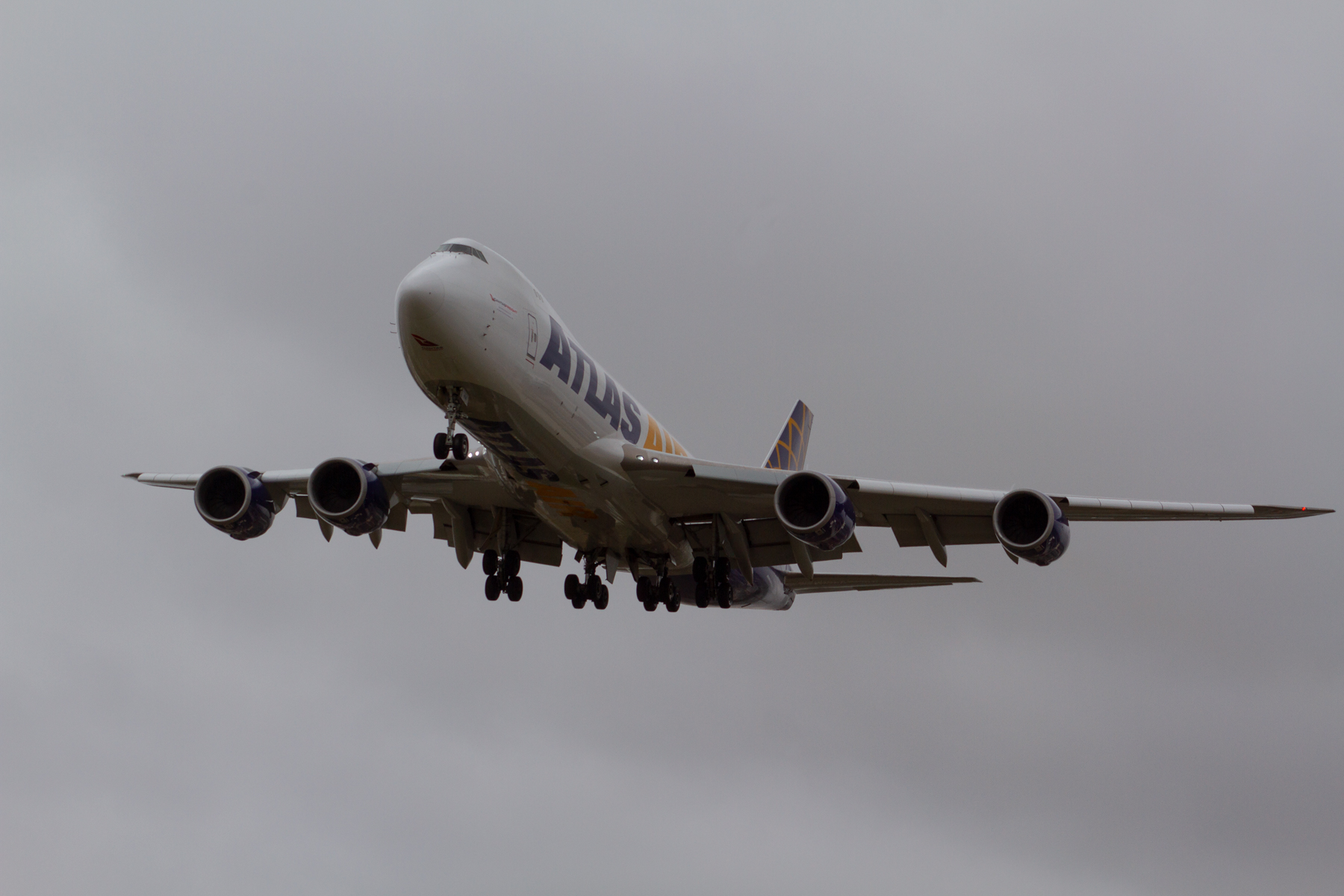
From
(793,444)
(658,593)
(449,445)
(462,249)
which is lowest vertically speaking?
(449,445)

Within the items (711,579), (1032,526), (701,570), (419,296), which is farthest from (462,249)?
(1032,526)

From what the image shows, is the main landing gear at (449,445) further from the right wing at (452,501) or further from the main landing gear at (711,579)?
the main landing gear at (711,579)

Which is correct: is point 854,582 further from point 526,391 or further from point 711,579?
point 526,391

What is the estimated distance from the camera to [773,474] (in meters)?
27.5

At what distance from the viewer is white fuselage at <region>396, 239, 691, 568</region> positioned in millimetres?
22234

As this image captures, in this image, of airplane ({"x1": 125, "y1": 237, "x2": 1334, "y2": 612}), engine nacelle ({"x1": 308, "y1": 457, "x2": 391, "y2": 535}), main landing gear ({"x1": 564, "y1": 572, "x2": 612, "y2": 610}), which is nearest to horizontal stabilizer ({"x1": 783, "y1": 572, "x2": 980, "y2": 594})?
airplane ({"x1": 125, "y1": 237, "x2": 1334, "y2": 612})

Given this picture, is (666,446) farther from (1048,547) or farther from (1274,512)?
(1274,512)

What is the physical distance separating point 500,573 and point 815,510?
28.4 feet

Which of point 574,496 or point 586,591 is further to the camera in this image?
point 586,591

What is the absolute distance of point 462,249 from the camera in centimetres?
2339

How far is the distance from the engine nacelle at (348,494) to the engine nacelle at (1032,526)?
12982 mm

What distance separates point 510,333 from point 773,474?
695cm

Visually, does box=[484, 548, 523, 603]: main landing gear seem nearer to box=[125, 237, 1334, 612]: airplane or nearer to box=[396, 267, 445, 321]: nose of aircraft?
box=[125, 237, 1334, 612]: airplane

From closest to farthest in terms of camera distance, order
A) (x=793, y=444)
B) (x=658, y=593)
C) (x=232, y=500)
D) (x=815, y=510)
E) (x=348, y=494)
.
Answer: (x=815, y=510), (x=348, y=494), (x=232, y=500), (x=658, y=593), (x=793, y=444)
